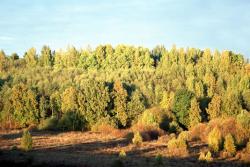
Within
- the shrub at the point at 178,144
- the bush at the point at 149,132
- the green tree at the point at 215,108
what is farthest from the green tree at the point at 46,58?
the shrub at the point at 178,144

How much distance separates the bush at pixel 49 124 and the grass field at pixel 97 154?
38.1 ft

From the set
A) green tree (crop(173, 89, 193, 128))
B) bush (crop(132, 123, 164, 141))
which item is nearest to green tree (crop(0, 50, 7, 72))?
green tree (crop(173, 89, 193, 128))

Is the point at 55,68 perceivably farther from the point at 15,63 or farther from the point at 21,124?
the point at 21,124

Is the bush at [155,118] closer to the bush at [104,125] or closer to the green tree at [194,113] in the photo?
the green tree at [194,113]

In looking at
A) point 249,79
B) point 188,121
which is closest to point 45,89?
point 188,121

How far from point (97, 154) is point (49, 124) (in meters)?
28.3

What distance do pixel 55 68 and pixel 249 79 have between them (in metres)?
47.8

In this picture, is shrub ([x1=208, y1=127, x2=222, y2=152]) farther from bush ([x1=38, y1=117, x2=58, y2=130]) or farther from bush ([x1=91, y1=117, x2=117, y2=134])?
bush ([x1=38, y1=117, x2=58, y2=130])

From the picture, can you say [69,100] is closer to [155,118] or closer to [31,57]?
[155,118]

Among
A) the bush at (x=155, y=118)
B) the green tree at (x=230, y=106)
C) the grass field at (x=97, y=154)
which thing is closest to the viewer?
the grass field at (x=97, y=154)

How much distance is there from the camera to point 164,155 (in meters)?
35.5

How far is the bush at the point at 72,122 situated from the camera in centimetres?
6184

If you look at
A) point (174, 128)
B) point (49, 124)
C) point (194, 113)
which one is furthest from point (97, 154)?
point (194, 113)

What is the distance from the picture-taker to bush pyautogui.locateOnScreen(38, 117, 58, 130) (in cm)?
6135
